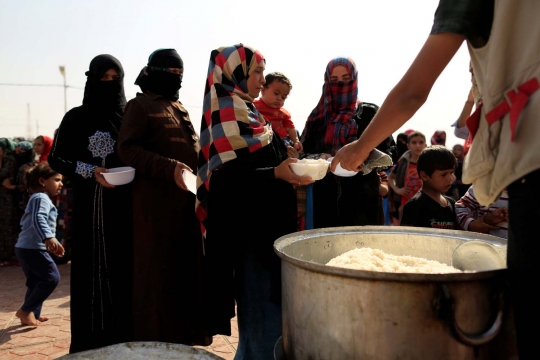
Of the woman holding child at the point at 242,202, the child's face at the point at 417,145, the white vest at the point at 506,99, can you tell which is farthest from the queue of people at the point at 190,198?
the child's face at the point at 417,145

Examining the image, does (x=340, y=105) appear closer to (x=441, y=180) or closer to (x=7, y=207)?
(x=441, y=180)

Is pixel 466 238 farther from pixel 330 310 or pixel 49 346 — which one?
pixel 49 346

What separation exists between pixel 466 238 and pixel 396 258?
365 millimetres

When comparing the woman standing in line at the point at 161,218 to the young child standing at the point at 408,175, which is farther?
the young child standing at the point at 408,175

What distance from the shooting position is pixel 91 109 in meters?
3.41

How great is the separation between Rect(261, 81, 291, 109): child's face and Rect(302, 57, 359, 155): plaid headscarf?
1061 millimetres

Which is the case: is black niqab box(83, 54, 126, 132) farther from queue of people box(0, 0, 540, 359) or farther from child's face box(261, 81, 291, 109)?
child's face box(261, 81, 291, 109)

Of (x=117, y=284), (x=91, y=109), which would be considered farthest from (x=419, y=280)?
(x=91, y=109)

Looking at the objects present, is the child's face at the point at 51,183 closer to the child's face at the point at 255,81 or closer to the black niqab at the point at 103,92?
the black niqab at the point at 103,92

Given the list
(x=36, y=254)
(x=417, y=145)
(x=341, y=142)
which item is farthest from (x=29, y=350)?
(x=417, y=145)

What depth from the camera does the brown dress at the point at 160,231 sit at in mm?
3084

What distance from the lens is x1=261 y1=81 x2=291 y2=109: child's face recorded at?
4750mm

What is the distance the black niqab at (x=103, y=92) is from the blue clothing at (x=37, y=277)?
1.80m

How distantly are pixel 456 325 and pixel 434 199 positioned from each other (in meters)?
2.38
